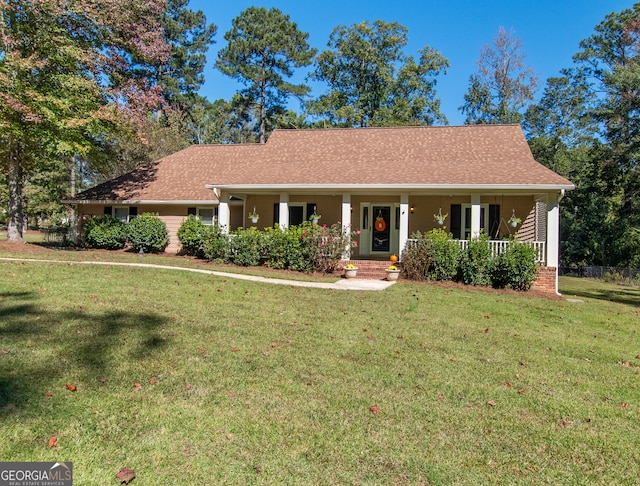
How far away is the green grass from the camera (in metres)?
2.65

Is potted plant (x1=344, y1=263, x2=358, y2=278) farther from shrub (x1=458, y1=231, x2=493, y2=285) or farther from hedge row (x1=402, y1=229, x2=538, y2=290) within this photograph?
shrub (x1=458, y1=231, x2=493, y2=285)

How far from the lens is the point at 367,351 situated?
16.3 ft

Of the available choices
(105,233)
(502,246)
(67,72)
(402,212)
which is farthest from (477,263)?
(67,72)

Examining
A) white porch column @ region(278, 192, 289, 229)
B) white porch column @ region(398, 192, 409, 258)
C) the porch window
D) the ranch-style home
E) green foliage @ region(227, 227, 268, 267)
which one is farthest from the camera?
the porch window

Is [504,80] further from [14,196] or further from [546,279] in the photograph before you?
[14,196]

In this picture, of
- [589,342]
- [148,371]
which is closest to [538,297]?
[589,342]

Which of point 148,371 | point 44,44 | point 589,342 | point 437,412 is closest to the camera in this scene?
point 437,412

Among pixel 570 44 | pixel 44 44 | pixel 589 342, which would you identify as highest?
pixel 570 44

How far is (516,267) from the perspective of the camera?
1096 centimetres

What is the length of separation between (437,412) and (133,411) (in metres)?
2.50

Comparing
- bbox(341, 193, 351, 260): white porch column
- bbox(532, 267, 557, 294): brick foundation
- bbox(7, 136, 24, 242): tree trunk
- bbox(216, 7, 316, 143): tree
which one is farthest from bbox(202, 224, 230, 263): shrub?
bbox(216, 7, 316, 143): tree

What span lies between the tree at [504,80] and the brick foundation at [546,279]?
21.0 m

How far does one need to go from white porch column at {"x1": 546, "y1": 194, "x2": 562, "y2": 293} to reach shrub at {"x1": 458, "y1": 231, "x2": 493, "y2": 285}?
1994mm

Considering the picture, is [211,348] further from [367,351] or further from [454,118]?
[454,118]
